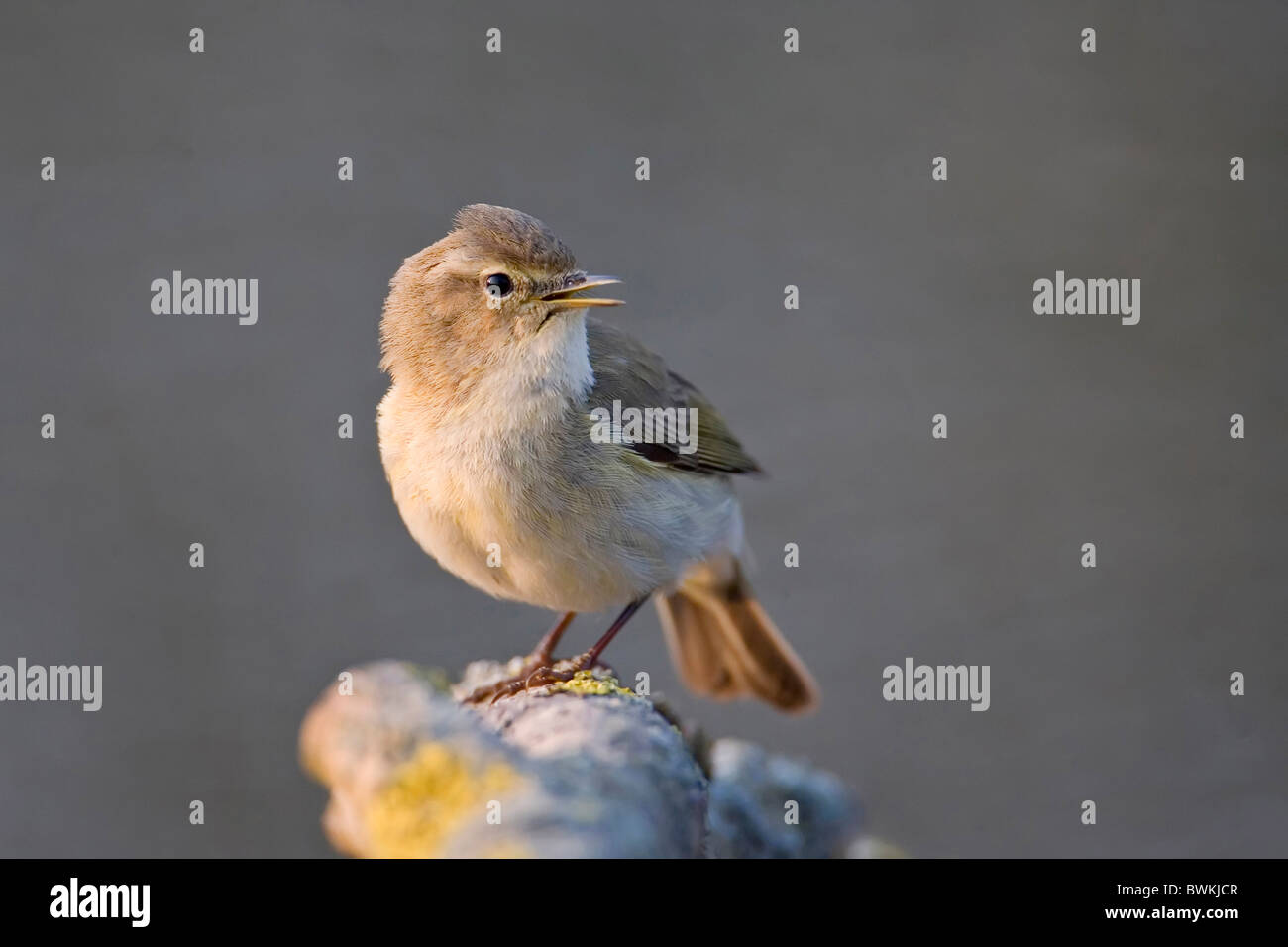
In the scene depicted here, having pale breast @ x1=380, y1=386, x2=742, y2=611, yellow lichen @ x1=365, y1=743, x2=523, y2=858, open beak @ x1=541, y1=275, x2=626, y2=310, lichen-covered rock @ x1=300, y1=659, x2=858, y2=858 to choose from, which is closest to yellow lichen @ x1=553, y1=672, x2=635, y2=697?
lichen-covered rock @ x1=300, y1=659, x2=858, y2=858

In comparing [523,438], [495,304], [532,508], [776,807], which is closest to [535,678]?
[532,508]

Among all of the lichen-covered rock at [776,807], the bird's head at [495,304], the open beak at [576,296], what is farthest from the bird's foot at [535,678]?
the open beak at [576,296]

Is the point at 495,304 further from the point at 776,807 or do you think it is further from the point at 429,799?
the point at 776,807

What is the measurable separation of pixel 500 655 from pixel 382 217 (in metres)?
2.80

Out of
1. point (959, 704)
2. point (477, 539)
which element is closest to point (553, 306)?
point (477, 539)

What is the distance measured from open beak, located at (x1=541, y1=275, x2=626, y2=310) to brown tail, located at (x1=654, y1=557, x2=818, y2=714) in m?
1.75

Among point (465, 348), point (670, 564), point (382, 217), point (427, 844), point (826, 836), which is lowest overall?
point (826, 836)

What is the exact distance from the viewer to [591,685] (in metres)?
3.87

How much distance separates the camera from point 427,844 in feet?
8.52

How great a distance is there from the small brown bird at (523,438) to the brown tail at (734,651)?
957mm

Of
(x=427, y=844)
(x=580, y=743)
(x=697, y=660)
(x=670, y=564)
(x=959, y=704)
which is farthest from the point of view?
(x=959, y=704)

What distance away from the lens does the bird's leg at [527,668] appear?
4129mm

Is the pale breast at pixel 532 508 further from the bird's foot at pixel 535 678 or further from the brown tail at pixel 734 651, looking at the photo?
the brown tail at pixel 734 651

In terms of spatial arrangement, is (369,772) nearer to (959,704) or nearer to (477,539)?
(477,539)
